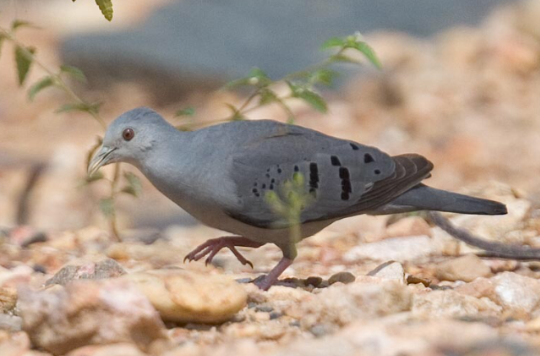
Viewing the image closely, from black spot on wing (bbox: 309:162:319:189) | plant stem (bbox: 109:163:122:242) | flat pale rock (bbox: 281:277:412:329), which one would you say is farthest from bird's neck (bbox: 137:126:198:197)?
flat pale rock (bbox: 281:277:412:329)

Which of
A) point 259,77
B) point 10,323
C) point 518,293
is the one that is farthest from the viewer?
point 259,77

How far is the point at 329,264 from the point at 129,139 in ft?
4.35

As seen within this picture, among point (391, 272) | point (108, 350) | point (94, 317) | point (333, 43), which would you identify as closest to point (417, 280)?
point (391, 272)

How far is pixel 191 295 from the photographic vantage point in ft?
10.9

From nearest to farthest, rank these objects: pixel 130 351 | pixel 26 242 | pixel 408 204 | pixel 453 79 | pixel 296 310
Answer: pixel 130 351
pixel 296 310
pixel 408 204
pixel 26 242
pixel 453 79

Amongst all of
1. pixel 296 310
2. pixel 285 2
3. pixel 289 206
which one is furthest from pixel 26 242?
pixel 285 2

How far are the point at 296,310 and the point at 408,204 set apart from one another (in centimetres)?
132

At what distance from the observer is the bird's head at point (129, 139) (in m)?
4.41

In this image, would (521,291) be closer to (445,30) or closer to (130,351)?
(130,351)

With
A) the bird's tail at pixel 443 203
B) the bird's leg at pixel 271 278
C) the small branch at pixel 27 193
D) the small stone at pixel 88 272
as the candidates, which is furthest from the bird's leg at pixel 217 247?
the small branch at pixel 27 193

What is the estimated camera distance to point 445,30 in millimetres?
14016

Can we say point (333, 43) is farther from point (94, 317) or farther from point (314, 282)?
point (94, 317)

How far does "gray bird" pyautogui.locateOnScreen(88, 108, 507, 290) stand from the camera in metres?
4.31

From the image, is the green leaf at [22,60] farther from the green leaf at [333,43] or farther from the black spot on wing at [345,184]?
the black spot on wing at [345,184]
